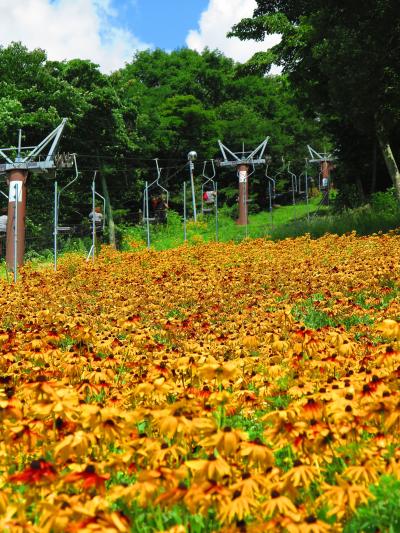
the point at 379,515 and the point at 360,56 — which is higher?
the point at 360,56

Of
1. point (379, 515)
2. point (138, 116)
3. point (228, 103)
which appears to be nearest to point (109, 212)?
point (138, 116)

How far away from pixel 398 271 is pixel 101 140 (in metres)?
25.0

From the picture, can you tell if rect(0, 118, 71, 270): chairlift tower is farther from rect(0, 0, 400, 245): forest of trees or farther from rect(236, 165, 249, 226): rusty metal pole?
rect(236, 165, 249, 226): rusty metal pole

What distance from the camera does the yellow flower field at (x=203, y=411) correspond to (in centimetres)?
253

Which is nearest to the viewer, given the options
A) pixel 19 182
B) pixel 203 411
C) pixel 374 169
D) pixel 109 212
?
pixel 203 411

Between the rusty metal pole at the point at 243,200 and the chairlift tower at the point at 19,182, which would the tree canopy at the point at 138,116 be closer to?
the rusty metal pole at the point at 243,200

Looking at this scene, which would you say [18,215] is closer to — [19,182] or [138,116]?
[19,182]

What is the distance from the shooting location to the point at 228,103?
46406mm

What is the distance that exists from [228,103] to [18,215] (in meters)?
32.8

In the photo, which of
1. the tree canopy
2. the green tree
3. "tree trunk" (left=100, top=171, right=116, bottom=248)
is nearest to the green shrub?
the green tree

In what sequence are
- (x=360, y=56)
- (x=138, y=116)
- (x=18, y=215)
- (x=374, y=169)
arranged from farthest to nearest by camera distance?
1. (x=138, y=116)
2. (x=374, y=169)
3. (x=18, y=215)
4. (x=360, y=56)

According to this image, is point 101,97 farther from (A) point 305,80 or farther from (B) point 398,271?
(B) point 398,271

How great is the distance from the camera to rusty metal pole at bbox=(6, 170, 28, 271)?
15898 mm

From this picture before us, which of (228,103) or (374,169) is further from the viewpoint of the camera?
(228,103)
